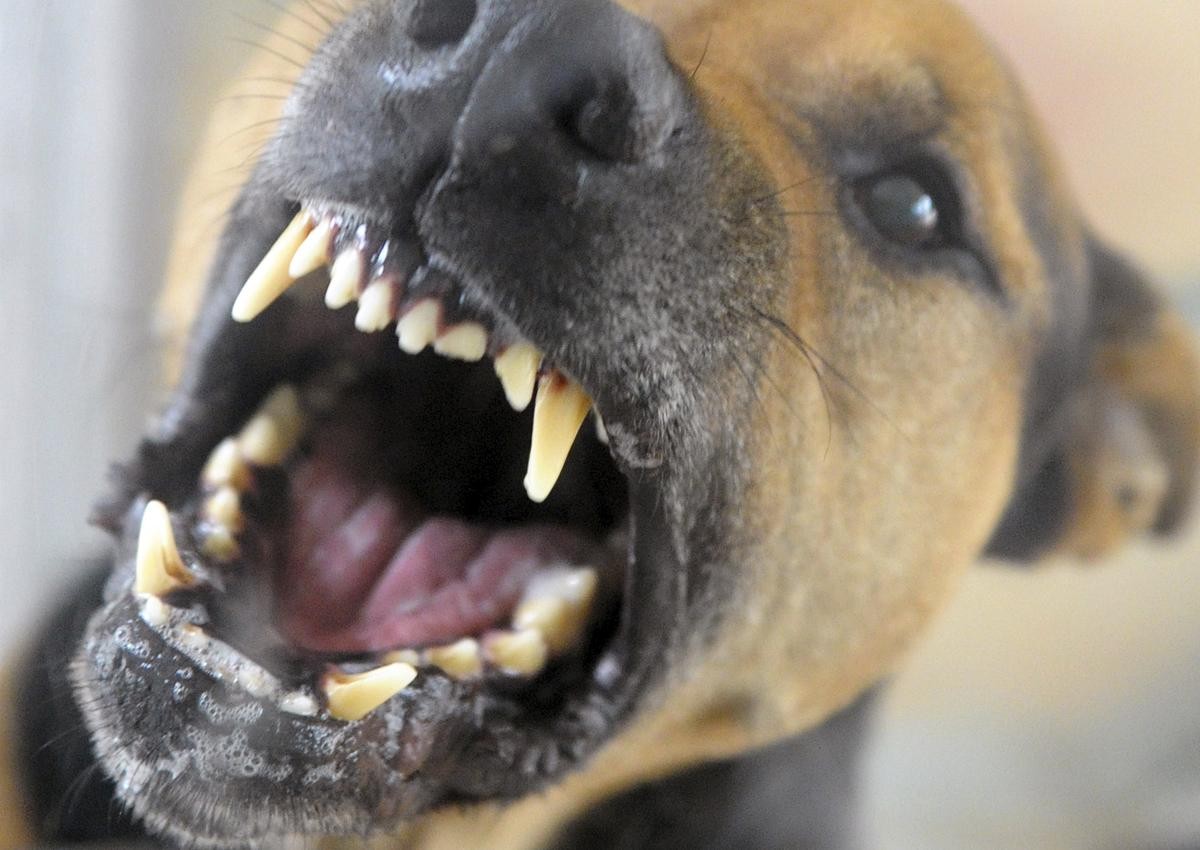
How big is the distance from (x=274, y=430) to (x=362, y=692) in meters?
0.42

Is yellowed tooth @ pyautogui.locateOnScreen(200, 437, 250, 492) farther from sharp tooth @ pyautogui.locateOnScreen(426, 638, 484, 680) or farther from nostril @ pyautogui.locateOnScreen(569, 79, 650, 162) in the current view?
nostril @ pyautogui.locateOnScreen(569, 79, 650, 162)

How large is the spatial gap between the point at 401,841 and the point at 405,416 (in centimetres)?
49

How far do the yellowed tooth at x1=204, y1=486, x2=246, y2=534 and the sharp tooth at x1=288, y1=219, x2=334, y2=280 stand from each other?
0.29 m

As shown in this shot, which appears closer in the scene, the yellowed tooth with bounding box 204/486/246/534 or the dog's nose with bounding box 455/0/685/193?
the dog's nose with bounding box 455/0/685/193

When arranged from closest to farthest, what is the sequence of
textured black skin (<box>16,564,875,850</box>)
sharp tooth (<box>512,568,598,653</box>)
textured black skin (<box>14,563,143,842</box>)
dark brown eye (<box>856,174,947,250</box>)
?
textured black skin (<box>14,563,143,842</box>) < sharp tooth (<box>512,568,598,653</box>) < dark brown eye (<box>856,174,947,250</box>) < textured black skin (<box>16,564,875,850</box>)

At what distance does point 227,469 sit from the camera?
1.24 m

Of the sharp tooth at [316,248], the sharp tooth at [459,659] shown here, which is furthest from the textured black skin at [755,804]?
the sharp tooth at [316,248]

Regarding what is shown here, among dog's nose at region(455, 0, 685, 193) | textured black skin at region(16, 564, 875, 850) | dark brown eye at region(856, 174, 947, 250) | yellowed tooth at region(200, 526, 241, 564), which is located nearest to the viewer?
dog's nose at region(455, 0, 685, 193)

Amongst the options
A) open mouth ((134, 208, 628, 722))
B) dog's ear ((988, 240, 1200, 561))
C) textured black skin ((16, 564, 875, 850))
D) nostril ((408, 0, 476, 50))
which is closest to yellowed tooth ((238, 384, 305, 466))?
open mouth ((134, 208, 628, 722))

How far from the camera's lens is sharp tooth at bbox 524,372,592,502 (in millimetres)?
1036

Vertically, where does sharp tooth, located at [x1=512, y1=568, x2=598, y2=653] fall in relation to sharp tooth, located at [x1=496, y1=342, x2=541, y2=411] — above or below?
below

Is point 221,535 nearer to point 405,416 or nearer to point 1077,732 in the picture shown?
point 405,416

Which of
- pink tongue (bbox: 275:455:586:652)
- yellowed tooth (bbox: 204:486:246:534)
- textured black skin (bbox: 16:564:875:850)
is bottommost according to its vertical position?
textured black skin (bbox: 16:564:875:850)

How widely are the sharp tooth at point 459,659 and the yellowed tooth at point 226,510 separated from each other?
245 mm
